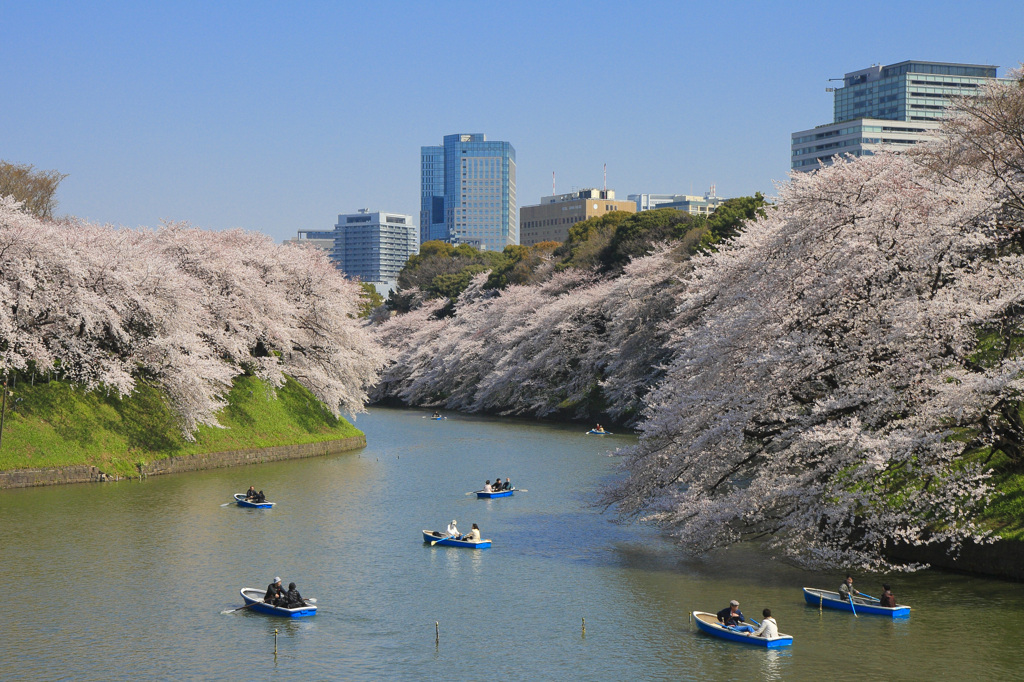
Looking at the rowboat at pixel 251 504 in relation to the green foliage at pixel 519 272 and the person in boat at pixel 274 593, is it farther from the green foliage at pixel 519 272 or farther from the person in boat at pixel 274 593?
the green foliage at pixel 519 272

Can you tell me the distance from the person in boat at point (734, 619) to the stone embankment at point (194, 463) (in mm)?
27914

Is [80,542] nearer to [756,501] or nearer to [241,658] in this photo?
[241,658]

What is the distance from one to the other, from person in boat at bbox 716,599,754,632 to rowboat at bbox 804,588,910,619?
279 centimetres

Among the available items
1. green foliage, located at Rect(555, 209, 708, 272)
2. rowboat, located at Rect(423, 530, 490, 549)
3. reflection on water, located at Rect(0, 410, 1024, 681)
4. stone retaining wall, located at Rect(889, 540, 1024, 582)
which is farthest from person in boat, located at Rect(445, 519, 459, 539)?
green foliage, located at Rect(555, 209, 708, 272)

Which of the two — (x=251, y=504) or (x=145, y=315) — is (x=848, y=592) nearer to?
(x=251, y=504)

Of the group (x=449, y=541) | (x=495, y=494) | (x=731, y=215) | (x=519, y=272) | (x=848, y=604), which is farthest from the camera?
(x=519, y=272)

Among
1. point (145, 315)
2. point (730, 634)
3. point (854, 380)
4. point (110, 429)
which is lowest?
point (730, 634)

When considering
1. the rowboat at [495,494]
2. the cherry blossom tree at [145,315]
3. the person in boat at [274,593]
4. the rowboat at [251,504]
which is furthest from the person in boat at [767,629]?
the cherry blossom tree at [145,315]

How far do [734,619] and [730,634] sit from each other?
38 cm

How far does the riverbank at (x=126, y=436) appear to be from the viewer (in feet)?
125

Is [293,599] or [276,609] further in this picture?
[293,599]

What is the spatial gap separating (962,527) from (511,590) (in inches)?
454

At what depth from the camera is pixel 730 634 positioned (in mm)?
20859

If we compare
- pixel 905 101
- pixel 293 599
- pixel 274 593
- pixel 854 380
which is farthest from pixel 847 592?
pixel 905 101
